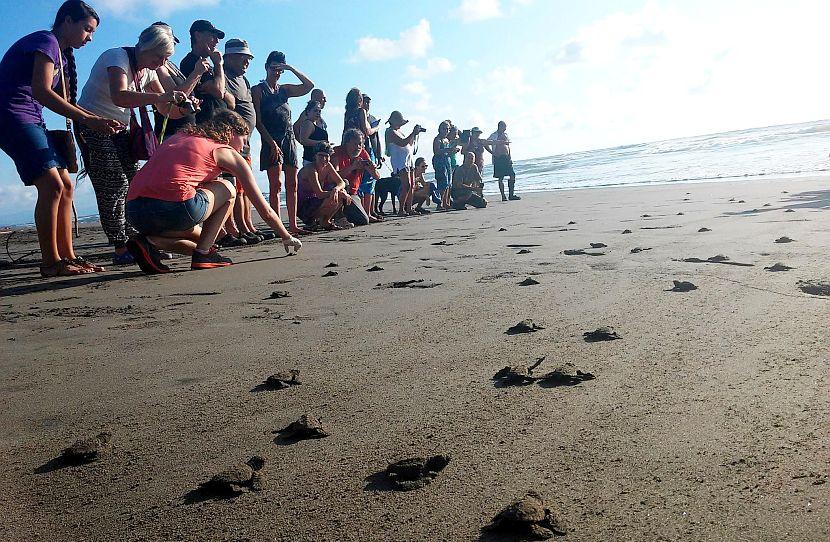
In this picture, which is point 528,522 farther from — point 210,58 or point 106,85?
point 210,58

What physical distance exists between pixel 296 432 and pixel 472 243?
4404mm

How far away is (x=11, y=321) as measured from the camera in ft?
11.4

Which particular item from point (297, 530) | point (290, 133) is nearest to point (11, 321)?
point (297, 530)

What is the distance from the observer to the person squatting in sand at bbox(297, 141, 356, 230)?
8.73 metres

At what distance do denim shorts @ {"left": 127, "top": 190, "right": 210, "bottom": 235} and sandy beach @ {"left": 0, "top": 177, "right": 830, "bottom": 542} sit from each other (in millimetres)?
675

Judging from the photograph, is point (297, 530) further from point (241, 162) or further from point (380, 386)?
point (241, 162)

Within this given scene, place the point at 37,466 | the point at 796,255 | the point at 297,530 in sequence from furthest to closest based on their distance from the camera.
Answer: the point at 796,255 → the point at 37,466 → the point at 297,530

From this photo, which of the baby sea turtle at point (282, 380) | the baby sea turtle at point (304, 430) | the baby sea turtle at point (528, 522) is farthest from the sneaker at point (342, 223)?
the baby sea turtle at point (528, 522)

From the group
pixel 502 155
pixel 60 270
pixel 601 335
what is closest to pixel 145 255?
pixel 60 270

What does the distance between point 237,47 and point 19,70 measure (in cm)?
264

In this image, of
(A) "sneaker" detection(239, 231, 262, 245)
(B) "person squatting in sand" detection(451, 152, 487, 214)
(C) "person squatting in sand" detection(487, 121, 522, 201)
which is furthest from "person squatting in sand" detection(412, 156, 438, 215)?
(A) "sneaker" detection(239, 231, 262, 245)

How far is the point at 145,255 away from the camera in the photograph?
478 centimetres

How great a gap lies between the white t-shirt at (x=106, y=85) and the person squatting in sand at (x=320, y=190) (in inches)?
135

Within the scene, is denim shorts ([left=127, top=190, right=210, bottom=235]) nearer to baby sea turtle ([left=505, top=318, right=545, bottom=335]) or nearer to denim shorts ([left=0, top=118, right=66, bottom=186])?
denim shorts ([left=0, top=118, right=66, bottom=186])
